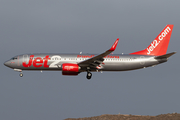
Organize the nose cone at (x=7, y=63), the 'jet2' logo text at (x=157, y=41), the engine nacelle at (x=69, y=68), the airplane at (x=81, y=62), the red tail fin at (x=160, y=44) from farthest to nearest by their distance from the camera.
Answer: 1. the 'jet2' logo text at (x=157, y=41)
2. the red tail fin at (x=160, y=44)
3. the nose cone at (x=7, y=63)
4. the airplane at (x=81, y=62)
5. the engine nacelle at (x=69, y=68)

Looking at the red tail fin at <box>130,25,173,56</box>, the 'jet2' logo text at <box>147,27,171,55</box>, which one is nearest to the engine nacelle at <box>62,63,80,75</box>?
the red tail fin at <box>130,25,173,56</box>

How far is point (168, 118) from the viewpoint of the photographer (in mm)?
33844

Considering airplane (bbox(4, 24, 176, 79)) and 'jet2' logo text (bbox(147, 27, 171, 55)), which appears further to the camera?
'jet2' logo text (bbox(147, 27, 171, 55))

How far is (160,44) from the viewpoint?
46344 millimetres

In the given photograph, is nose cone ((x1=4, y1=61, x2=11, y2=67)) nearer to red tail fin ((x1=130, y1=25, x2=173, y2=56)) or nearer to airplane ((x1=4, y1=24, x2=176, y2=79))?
airplane ((x1=4, y1=24, x2=176, y2=79))

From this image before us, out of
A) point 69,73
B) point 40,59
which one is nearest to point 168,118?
point 69,73

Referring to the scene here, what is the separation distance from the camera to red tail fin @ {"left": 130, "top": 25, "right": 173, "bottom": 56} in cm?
4597

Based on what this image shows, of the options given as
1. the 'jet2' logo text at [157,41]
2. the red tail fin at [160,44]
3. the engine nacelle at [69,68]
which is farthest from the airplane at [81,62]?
the 'jet2' logo text at [157,41]

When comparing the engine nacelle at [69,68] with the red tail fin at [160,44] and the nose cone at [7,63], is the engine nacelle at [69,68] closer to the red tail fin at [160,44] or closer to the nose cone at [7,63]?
the nose cone at [7,63]

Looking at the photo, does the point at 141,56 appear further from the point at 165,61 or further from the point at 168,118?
the point at 168,118

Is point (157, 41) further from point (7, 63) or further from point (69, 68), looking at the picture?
point (7, 63)

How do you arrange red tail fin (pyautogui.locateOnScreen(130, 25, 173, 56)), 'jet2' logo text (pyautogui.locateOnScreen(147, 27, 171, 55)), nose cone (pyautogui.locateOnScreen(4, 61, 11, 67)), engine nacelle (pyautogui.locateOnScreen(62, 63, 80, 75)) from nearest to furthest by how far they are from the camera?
engine nacelle (pyautogui.locateOnScreen(62, 63, 80, 75)), nose cone (pyautogui.locateOnScreen(4, 61, 11, 67)), red tail fin (pyautogui.locateOnScreen(130, 25, 173, 56)), 'jet2' logo text (pyautogui.locateOnScreen(147, 27, 171, 55))

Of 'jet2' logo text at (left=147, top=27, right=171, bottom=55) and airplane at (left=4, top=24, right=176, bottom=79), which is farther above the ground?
'jet2' logo text at (left=147, top=27, right=171, bottom=55)

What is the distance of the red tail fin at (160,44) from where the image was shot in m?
46.0
